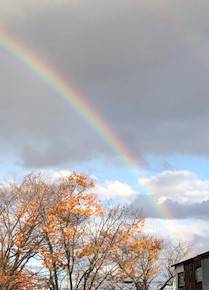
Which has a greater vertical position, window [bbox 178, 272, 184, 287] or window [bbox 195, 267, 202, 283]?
window [bbox 178, 272, 184, 287]

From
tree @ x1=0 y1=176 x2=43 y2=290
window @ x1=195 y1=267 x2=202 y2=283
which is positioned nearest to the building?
window @ x1=195 y1=267 x2=202 y2=283

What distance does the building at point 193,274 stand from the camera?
177 ft

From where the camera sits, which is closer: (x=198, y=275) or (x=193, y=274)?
(x=198, y=275)

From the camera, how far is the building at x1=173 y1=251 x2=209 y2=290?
5403 centimetres

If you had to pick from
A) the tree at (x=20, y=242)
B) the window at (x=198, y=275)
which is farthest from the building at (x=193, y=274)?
the tree at (x=20, y=242)

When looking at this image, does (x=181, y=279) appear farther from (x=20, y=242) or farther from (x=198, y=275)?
(x=20, y=242)

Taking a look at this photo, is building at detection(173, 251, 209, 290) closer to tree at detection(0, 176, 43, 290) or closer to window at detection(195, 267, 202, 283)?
window at detection(195, 267, 202, 283)

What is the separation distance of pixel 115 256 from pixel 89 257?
3.84m

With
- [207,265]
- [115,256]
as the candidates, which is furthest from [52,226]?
[207,265]

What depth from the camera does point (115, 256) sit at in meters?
46.8

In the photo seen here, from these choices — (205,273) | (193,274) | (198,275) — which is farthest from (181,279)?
(205,273)

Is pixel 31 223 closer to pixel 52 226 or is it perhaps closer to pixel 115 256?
pixel 52 226

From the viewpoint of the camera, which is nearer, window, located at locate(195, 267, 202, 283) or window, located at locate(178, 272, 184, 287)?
window, located at locate(195, 267, 202, 283)

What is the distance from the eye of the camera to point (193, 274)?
5831 cm
